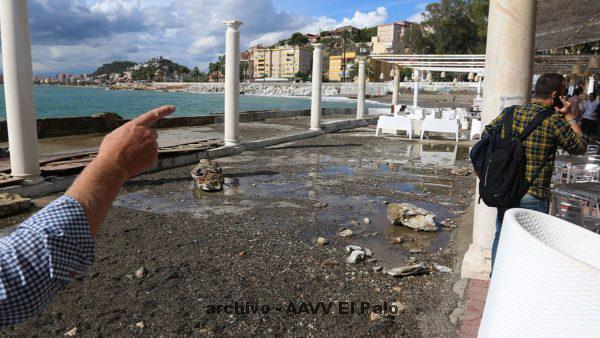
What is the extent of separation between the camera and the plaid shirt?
3.17m

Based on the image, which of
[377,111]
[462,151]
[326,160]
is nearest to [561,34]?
[462,151]

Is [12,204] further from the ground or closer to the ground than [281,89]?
closer to the ground

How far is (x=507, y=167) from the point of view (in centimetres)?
320

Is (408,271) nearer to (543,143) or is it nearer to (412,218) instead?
(412,218)

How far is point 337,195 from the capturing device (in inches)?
295

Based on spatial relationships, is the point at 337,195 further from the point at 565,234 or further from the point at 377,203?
the point at 565,234

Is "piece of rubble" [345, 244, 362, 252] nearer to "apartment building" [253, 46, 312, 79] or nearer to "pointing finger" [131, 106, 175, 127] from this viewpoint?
"pointing finger" [131, 106, 175, 127]

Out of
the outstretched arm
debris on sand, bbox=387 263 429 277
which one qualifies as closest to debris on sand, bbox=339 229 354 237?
debris on sand, bbox=387 263 429 277

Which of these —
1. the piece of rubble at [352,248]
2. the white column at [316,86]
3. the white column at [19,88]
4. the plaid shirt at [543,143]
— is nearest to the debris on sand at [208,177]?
the white column at [19,88]

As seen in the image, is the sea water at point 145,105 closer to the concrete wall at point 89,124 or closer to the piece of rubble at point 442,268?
the concrete wall at point 89,124

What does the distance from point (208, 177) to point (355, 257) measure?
391 centimetres

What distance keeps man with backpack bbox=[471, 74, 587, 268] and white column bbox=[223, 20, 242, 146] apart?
9390mm

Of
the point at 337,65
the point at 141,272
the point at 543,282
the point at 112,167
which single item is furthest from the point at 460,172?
the point at 337,65

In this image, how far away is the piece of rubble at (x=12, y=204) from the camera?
6.07 metres
